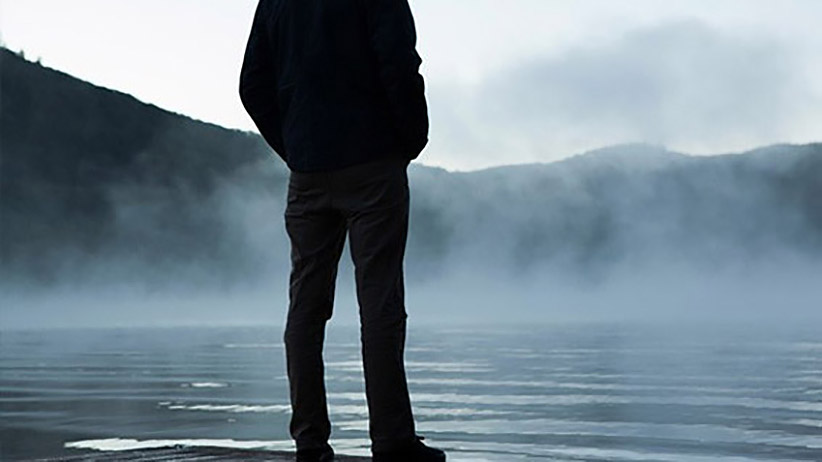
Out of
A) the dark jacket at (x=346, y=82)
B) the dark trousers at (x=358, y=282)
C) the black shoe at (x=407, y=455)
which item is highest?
the dark jacket at (x=346, y=82)

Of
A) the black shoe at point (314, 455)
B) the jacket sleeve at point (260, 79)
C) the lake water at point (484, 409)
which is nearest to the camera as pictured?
the black shoe at point (314, 455)

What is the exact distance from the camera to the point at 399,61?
5.28m

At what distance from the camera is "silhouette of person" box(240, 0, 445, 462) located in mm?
5348

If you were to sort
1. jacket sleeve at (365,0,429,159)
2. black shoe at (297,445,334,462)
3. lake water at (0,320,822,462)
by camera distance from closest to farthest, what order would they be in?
jacket sleeve at (365,0,429,159) < black shoe at (297,445,334,462) < lake water at (0,320,822,462)

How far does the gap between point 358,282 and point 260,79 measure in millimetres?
1079

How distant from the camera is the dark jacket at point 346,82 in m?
5.31

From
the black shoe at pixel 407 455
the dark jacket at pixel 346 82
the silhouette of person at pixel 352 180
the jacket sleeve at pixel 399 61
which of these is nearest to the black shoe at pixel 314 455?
the silhouette of person at pixel 352 180

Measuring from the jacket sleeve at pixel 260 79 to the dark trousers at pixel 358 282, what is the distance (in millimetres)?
377

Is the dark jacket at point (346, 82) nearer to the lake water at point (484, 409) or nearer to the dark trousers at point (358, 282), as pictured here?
the dark trousers at point (358, 282)

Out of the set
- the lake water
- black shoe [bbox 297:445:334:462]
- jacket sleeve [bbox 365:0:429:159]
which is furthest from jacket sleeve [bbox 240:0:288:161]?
the lake water

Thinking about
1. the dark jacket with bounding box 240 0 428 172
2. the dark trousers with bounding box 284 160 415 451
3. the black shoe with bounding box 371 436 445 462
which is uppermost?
the dark jacket with bounding box 240 0 428 172

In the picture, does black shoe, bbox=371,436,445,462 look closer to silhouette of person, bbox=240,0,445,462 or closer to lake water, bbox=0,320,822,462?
silhouette of person, bbox=240,0,445,462

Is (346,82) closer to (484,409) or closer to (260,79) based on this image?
(260,79)

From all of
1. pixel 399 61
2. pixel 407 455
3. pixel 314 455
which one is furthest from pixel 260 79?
pixel 407 455
